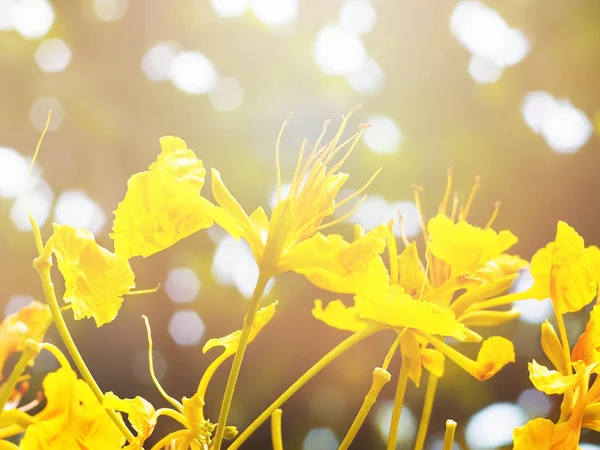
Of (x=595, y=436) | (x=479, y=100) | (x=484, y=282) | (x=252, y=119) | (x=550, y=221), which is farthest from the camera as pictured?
(x=252, y=119)

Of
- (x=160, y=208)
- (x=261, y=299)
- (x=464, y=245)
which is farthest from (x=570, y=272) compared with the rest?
(x=160, y=208)

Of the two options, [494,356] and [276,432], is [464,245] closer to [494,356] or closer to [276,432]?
[494,356]

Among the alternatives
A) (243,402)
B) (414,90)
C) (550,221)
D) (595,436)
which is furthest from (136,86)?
(595,436)

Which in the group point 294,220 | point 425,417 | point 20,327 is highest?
point 294,220

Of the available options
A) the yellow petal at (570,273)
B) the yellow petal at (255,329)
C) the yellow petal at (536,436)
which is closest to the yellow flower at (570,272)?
the yellow petal at (570,273)

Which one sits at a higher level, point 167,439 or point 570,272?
point 570,272

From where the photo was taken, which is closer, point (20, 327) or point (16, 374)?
point (16, 374)

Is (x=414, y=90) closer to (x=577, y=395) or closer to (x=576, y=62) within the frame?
(x=576, y=62)

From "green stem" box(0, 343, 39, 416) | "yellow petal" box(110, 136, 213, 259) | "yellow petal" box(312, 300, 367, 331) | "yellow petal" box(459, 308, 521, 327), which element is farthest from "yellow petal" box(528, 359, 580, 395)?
"green stem" box(0, 343, 39, 416)
